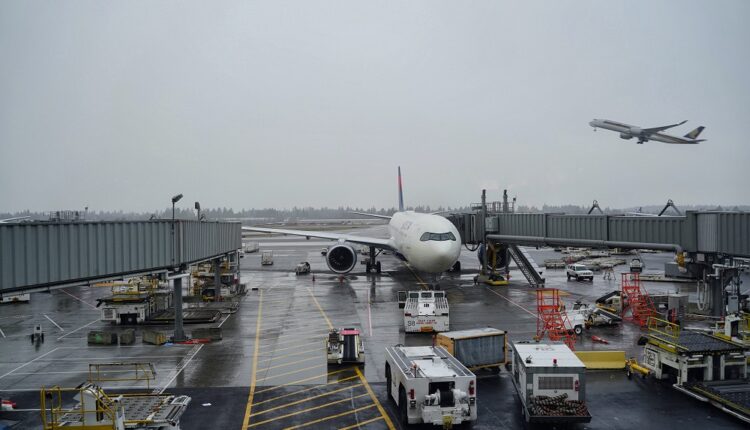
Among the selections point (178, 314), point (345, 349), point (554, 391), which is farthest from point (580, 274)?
point (554, 391)

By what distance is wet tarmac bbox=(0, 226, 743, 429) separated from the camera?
1845 cm

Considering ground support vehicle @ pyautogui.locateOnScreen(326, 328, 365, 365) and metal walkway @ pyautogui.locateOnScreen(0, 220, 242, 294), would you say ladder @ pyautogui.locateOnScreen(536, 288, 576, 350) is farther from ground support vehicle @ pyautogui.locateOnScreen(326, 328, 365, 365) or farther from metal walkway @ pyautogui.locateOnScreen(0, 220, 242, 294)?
metal walkway @ pyautogui.locateOnScreen(0, 220, 242, 294)

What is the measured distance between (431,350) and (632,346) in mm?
12419

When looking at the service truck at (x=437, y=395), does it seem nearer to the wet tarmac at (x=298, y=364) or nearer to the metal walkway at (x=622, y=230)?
the wet tarmac at (x=298, y=364)

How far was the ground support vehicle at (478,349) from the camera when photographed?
915 inches

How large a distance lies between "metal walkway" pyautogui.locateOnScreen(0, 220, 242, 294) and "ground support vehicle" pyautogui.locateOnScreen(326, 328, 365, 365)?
9.80 metres

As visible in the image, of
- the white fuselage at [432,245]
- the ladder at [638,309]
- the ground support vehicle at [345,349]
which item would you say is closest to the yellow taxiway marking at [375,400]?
the ground support vehicle at [345,349]

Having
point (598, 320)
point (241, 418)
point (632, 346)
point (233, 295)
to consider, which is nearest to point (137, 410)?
point (241, 418)

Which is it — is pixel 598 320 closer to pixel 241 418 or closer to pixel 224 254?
pixel 241 418

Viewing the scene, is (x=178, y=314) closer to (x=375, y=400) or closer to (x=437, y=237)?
(x=375, y=400)

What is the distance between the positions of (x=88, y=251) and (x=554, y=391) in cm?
1837

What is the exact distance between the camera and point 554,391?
57.0 ft

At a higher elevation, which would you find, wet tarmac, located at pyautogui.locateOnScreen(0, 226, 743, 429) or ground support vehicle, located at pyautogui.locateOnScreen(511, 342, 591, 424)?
ground support vehicle, located at pyautogui.locateOnScreen(511, 342, 591, 424)

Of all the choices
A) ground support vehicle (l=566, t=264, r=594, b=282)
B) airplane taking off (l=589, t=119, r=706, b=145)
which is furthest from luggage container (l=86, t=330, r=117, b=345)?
airplane taking off (l=589, t=119, r=706, b=145)
